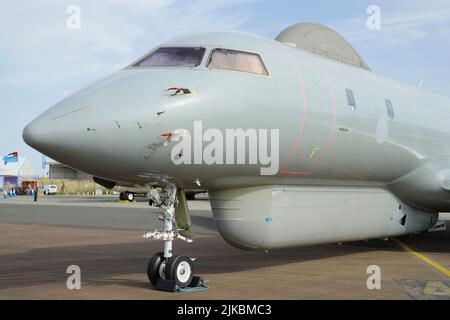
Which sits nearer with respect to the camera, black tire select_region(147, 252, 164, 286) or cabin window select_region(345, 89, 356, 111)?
black tire select_region(147, 252, 164, 286)

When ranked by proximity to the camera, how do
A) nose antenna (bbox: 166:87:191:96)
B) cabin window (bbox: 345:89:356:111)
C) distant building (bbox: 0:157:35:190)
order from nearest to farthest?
nose antenna (bbox: 166:87:191:96) < cabin window (bbox: 345:89:356:111) < distant building (bbox: 0:157:35:190)

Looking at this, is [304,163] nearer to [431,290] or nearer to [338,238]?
[338,238]

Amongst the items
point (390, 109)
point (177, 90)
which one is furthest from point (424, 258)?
point (177, 90)

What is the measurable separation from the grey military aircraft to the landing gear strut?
2 centimetres

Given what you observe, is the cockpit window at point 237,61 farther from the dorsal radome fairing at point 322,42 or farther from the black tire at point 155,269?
the dorsal radome fairing at point 322,42

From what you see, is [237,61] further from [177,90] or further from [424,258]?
[424,258]

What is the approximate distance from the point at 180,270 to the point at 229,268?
295 centimetres

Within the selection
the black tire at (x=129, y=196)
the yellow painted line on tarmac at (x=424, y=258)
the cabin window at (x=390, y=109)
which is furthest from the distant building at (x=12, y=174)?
the cabin window at (x=390, y=109)

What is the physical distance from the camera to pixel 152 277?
339 inches

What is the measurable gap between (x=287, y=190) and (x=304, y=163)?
21.4 inches

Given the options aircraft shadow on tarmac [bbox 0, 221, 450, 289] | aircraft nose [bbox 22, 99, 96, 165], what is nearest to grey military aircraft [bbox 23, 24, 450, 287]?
aircraft nose [bbox 22, 99, 96, 165]

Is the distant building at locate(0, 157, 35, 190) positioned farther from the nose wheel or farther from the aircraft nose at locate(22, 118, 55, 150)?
the aircraft nose at locate(22, 118, 55, 150)

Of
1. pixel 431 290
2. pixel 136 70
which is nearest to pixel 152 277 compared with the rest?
pixel 136 70

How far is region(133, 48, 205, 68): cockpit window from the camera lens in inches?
328
